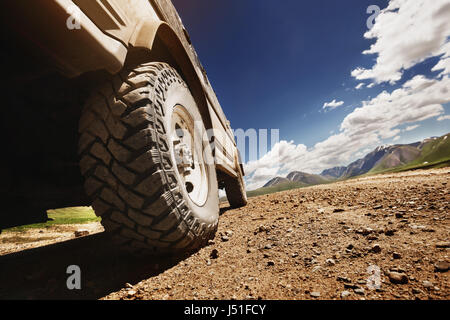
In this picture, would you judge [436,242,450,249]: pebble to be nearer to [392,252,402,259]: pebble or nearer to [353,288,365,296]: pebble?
[392,252,402,259]: pebble

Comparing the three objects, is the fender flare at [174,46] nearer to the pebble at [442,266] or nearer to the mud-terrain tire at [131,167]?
the mud-terrain tire at [131,167]

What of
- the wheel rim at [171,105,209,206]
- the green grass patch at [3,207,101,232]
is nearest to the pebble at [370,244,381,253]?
the wheel rim at [171,105,209,206]

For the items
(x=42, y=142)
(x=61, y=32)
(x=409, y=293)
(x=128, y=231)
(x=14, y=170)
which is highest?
(x=61, y=32)

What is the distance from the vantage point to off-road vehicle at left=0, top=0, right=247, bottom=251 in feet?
2.96

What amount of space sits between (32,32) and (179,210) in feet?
3.85

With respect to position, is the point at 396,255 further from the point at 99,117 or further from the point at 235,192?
the point at 235,192

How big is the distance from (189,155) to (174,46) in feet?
3.64

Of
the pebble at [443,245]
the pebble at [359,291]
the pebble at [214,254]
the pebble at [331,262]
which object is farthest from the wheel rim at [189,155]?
the pebble at [443,245]

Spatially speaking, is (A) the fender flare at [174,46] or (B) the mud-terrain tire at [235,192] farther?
(B) the mud-terrain tire at [235,192]

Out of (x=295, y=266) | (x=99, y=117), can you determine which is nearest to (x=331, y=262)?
(x=295, y=266)

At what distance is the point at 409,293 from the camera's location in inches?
32.7

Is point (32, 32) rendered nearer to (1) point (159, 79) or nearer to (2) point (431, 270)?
(1) point (159, 79)

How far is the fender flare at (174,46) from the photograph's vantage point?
1.24 metres
